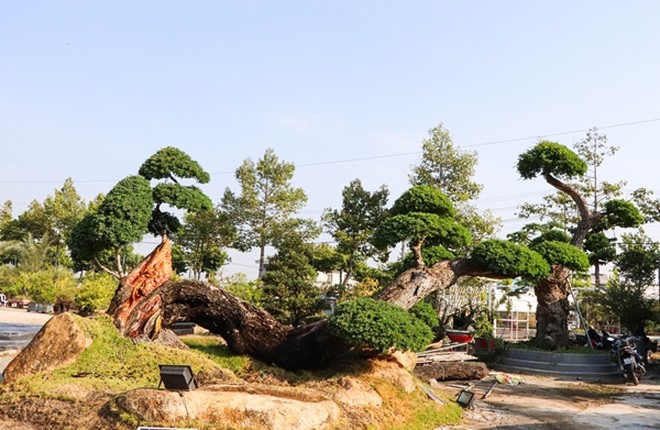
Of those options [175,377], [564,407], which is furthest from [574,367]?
[175,377]

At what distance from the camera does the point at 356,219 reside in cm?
2548

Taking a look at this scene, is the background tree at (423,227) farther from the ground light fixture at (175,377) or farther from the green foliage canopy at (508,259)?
the ground light fixture at (175,377)

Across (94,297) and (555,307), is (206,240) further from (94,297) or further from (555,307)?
(555,307)

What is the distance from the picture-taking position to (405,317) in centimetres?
832

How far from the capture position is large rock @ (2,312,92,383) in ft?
24.5

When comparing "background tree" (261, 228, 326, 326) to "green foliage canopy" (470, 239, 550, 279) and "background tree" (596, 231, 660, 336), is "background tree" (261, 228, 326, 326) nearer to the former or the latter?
"green foliage canopy" (470, 239, 550, 279)

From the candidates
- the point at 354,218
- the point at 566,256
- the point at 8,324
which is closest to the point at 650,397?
the point at 566,256

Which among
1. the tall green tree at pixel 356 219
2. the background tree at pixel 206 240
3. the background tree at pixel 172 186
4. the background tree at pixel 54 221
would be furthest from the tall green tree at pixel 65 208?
the background tree at pixel 172 186

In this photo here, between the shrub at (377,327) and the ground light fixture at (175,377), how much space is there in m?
2.59

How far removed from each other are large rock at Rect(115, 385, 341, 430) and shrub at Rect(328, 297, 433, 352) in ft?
5.45

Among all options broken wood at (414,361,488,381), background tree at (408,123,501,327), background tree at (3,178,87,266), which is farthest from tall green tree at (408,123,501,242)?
background tree at (3,178,87,266)

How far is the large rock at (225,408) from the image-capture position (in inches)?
229

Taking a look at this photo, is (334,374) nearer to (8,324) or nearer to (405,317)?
(405,317)

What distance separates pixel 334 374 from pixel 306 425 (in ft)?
8.10
